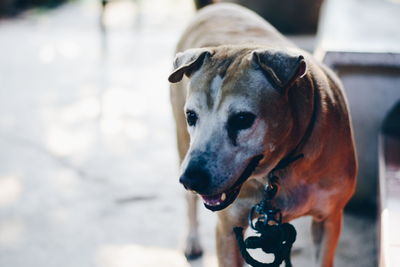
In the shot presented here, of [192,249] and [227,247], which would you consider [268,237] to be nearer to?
[227,247]

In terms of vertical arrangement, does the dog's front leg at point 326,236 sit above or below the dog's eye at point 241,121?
below

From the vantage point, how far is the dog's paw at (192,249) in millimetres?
3068

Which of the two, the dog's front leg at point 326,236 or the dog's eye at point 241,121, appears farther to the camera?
the dog's front leg at point 326,236

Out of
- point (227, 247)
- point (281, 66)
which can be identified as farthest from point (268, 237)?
point (281, 66)

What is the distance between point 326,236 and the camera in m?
2.50

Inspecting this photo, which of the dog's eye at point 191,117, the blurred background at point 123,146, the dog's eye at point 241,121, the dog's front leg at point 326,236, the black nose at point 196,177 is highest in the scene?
the dog's eye at point 241,121

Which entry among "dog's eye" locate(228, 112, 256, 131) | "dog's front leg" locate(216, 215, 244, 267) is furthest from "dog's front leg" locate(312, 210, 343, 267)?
"dog's eye" locate(228, 112, 256, 131)

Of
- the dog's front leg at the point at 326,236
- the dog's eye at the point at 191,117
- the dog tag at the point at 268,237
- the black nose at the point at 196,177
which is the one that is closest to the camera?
the black nose at the point at 196,177

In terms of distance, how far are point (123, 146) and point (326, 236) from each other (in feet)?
7.71

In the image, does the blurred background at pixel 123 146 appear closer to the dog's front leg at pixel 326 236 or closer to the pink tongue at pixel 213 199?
the dog's front leg at pixel 326 236

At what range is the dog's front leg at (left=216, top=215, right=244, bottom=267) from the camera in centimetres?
234

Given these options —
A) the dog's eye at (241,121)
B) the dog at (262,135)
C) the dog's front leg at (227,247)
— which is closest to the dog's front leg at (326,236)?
the dog at (262,135)

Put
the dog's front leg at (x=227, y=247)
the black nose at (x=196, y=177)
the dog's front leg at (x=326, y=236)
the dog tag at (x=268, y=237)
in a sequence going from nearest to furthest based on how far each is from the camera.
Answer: the black nose at (x=196, y=177) → the dog tag at (x=268, y=237) → the dog's front leg at (x=227, y=247) → the dog's front leg at (x=326, y=236)

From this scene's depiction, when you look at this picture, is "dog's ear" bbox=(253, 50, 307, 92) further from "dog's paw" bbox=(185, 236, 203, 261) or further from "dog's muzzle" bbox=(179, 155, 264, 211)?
"dog's paw" bbox=(185, 236, 203, 261)
